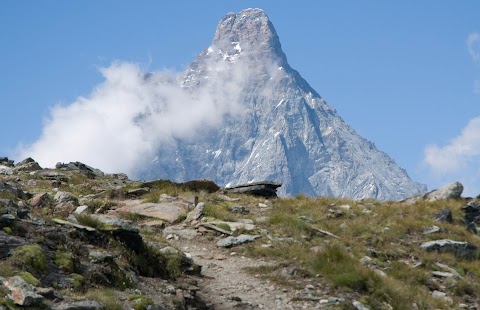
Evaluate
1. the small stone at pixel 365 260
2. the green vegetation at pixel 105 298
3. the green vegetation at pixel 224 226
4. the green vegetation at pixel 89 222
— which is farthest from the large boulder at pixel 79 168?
the green vegetation at pixel 105 298

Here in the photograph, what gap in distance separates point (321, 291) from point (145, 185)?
17066 millimetres

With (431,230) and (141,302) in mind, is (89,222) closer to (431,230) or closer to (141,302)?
(141,302)

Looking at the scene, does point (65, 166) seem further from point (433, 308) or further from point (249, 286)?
point (433, 308)

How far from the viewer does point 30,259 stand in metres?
12.4

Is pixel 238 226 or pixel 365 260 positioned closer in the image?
pixel 365 260

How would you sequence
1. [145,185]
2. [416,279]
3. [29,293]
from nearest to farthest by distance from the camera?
[29,293]
[416,279]
[145,185]

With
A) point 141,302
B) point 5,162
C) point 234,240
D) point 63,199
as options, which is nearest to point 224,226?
point 234,240

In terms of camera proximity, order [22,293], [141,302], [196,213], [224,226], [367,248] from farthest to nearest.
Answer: [196,213] → [224,226] → [367,248] → [141,302] → [22,293]

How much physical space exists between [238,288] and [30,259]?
601 centimetres

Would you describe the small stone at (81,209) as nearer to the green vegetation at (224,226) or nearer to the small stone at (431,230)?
the green vegetation at (224,226)

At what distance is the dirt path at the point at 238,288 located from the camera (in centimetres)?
1484

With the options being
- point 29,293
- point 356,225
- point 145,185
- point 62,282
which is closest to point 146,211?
point 145,185

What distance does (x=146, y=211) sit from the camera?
2467 centimetres

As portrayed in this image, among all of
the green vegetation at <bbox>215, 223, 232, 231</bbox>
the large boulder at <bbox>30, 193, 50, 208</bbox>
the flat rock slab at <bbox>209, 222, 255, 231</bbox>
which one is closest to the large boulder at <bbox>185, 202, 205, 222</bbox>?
the flat rock slab at <bbox>209, 222, 255, 231</bbox>
